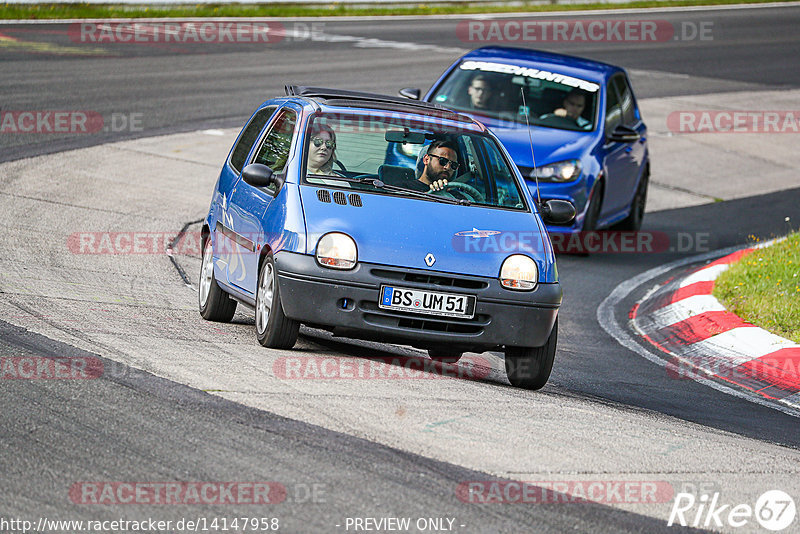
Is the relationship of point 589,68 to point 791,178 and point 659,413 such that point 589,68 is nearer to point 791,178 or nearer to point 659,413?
point 791,178

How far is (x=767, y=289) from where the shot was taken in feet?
35.3

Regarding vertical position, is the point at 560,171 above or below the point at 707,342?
above

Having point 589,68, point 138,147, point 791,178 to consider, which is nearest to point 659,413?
point 589,68

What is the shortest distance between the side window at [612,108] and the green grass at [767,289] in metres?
2.41

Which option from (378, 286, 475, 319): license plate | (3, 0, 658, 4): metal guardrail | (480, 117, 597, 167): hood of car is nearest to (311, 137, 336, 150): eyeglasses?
(378, 286, 475, 319): license plate

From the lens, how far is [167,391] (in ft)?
20.0

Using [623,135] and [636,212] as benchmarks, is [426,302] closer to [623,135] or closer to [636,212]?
[623,135]

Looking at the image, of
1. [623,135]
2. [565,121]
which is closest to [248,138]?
[565,121]

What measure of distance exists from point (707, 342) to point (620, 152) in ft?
14.3

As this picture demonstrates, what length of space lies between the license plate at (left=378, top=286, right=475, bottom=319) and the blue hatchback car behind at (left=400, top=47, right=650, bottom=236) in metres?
5.50

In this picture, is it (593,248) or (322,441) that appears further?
(593,248)

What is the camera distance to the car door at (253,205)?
7.82 m

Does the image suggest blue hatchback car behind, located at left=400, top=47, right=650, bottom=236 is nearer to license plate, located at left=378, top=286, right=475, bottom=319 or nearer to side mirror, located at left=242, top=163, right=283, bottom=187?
side mirror, located at left=242, top=163, right=283, bottom=187

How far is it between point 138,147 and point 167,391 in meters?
9.98
